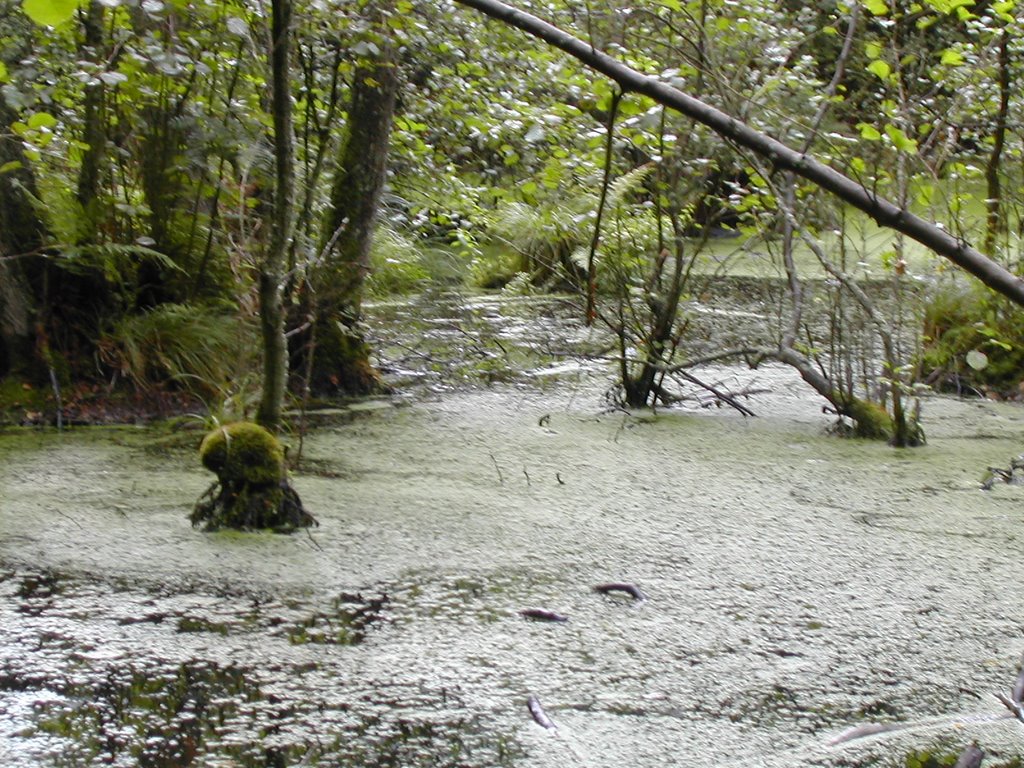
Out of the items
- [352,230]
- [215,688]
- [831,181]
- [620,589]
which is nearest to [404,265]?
[352,230]

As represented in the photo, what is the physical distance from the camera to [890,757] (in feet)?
6.86

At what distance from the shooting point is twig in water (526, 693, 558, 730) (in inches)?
84.4

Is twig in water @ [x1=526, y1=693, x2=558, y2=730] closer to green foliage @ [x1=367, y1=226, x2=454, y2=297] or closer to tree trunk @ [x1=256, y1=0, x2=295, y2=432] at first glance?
tree trunk @ [x1=256, y1=0, x2=295, y2=432]

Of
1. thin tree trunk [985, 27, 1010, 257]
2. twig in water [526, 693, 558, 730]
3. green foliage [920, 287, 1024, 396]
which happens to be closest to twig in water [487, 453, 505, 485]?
twig in water [526, 693, 558, 730]

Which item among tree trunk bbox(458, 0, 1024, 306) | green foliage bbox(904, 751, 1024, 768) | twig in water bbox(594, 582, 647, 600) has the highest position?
tree trunk bbox(458, 0, 1024, 306)

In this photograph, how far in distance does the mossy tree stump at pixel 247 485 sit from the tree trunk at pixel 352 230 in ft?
5.45

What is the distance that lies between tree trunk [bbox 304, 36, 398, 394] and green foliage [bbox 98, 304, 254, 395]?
436 mm

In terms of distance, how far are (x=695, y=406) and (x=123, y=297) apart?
2145 millimetres

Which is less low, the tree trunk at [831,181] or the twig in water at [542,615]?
the tree trunk at [831,181]

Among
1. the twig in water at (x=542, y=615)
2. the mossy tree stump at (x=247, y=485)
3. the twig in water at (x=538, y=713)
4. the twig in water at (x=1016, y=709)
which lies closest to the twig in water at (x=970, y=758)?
the twig in water at (x=1016, y=709)

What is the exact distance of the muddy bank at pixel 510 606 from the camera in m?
2.13

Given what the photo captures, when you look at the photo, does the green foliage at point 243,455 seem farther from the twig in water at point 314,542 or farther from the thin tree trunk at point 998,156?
the thin tree trunk at point 998,156

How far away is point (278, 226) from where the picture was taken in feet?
9.93

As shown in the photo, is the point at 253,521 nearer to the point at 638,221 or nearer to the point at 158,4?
the point at 158,4
